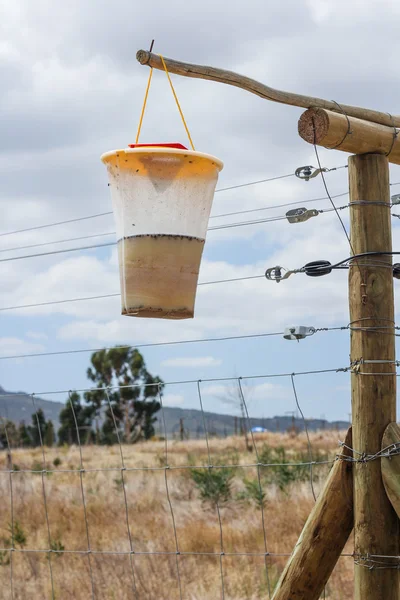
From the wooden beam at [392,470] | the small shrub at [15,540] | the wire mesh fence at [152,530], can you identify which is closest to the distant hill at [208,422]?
the wire mesh fence at [152,530]

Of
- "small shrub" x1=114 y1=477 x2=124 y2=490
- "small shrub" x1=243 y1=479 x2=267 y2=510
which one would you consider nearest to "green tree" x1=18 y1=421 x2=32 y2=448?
"small shrub" x1=114 y1=477 x2=124 y2=490

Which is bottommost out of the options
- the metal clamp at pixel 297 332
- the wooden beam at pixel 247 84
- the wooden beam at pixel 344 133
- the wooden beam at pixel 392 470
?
the wooden beam at pixel 392 470

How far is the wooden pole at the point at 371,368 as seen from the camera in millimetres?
3342

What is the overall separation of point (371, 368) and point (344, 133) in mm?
907

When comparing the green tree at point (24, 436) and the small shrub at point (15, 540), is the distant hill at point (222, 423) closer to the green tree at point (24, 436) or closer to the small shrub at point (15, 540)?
the small shrub at point (15, 540)

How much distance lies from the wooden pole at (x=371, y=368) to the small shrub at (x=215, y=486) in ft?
30.8

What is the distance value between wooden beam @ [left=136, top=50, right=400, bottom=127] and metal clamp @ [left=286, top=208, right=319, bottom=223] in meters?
0.43

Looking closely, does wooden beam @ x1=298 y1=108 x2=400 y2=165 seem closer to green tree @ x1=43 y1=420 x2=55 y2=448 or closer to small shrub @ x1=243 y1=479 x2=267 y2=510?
small shrub @ x1=243 y1=479 x2=267 y2=510

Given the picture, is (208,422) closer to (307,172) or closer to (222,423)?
(222,423)

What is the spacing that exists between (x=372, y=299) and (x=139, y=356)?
34.2 meters

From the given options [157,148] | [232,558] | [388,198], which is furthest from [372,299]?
[232,558]

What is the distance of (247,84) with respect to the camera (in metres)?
3.31

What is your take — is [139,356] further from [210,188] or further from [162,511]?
[210,188]

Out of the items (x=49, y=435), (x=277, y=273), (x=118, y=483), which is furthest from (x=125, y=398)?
(x=277, y=273)
